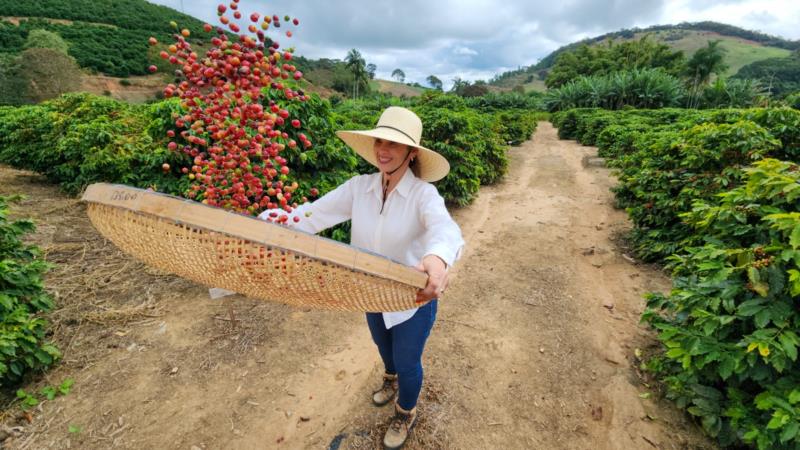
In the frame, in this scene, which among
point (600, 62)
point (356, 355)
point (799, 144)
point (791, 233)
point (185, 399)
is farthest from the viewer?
point (600, 62)

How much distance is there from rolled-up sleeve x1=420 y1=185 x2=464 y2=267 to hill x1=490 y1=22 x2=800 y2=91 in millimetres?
139544

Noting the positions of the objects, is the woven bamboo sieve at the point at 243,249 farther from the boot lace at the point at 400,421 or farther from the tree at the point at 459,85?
the tree at the point at 459,85

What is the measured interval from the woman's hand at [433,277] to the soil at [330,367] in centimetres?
202

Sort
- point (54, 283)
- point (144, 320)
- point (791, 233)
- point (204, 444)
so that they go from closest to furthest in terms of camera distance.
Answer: point (791, 233) < point (204, 444) < point (144, 320) < point (54, 283)

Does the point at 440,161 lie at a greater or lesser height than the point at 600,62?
lesser

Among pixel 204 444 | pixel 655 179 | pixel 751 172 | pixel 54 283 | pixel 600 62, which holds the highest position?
pixel 600 62

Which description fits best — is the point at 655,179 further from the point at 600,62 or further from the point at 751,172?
the point at 600,62

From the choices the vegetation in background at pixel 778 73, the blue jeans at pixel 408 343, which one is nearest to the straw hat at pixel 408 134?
the blue jeans at pixel 408 343

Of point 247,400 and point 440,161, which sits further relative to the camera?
point 247,400

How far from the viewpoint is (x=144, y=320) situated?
13.3 feet

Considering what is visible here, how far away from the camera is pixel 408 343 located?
2254mm

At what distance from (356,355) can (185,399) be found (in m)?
1.62

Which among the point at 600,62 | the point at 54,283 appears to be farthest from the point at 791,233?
the point at 600,62

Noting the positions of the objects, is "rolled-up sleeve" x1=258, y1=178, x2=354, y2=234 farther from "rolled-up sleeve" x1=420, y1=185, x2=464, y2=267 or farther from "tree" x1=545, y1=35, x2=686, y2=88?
"tree" x1=545, y1=35, x2=686, y2=88
